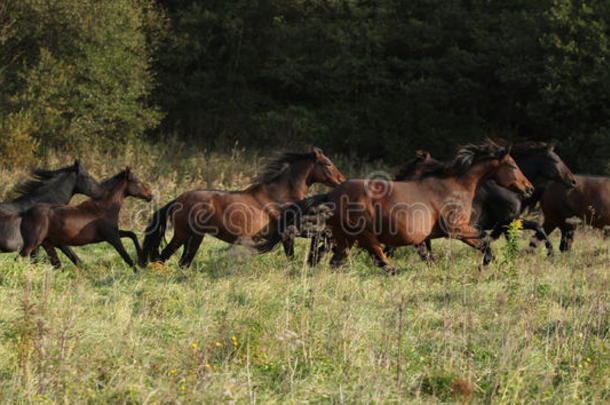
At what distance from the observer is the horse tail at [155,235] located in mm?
8570

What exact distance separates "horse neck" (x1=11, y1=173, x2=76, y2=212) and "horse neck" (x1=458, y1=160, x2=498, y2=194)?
17.5ft

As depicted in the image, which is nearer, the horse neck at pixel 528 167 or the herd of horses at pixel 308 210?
the herd of horses at pixel 308 210

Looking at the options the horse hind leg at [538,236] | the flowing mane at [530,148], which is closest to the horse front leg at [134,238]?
the horse hind leg at [538,236]

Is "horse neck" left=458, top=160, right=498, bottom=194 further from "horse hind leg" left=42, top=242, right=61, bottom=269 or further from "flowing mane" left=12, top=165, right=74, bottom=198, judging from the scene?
"flowing mane" left=12, top=165, right=74, bottom=198

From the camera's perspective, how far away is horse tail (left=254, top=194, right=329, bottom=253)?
7.87 metres

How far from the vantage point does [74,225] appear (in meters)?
8.21

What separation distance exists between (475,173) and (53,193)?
5.66 metres

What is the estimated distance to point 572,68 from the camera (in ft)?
62.2

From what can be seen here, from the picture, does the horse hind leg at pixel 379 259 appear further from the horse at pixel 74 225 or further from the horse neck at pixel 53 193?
the horse neck at pixel 53 193

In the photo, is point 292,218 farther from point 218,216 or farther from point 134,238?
point 134,238

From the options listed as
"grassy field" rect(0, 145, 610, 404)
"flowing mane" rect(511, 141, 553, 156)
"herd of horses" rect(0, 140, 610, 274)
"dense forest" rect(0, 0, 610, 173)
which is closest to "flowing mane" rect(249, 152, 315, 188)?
"herd of horses" rect(0, 140, 610, 274)

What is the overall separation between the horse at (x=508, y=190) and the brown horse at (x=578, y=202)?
0.50 meters

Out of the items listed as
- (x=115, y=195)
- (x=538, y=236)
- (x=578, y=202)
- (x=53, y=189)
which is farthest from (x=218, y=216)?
(x=578, y=202)

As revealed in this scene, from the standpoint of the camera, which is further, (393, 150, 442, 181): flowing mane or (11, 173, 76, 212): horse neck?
(393, 150, 442, 181): flowing mane
